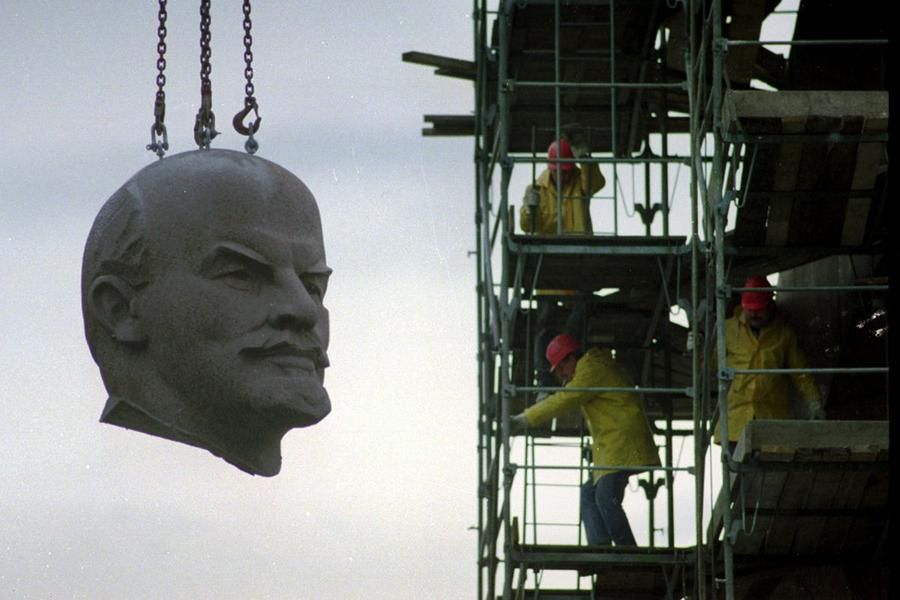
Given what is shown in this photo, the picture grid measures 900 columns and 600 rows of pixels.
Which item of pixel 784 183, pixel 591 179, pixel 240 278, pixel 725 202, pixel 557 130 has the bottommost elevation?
pixel 240 278

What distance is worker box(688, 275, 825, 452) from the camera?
31.0 m

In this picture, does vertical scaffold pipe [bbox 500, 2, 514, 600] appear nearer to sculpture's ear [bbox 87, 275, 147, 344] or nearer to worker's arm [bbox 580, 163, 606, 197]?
worker's arm [bbox 580, 163, 606, 197]

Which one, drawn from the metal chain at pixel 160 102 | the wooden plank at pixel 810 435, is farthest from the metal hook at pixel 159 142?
the wooden plank at pixel 810 435

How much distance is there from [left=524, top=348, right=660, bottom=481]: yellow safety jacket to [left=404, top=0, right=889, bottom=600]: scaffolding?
1.04ft

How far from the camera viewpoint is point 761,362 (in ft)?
102

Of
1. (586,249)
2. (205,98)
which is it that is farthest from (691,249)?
(205,98)

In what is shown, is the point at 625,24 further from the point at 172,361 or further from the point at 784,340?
the point at 172,361

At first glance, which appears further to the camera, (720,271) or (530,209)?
(530,209)

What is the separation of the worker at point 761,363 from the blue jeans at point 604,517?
1567mm

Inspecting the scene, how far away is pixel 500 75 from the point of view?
111 feet

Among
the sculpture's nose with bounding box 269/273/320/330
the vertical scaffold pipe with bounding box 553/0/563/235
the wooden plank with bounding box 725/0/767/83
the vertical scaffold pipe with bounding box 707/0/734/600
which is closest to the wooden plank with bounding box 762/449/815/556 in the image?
the vertical scaffold pipe with bounding box 707/0/734/600

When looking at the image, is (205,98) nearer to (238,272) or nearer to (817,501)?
(238,272)

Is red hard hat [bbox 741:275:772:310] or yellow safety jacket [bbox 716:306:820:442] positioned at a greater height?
red hard hat [bbox 741:275:772:310]

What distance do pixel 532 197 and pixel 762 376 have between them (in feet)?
12.0
